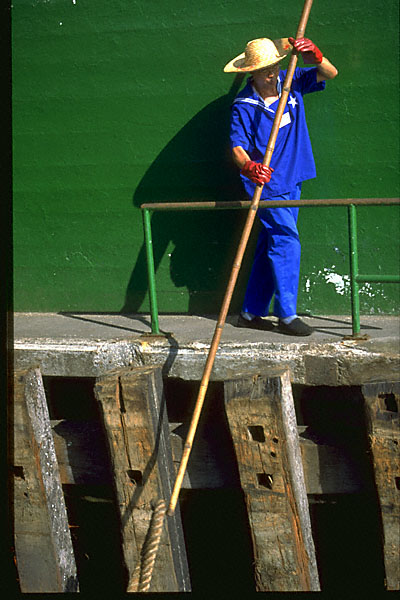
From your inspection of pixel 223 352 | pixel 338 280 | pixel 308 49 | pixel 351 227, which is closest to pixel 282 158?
pixel 308 49

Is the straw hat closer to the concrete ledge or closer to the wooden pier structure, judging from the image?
the concrete ledge

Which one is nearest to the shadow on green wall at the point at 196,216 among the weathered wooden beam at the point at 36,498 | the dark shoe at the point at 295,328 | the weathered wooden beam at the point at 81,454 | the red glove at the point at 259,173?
the dark shoe at the point at 295,328

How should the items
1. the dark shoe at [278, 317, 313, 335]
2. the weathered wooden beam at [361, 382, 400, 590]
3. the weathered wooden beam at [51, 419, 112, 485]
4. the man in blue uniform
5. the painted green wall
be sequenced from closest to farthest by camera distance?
the weathered wooden beam at [361, 382, 400, 590] < the weathered wooden beam at [51, 419, 112, 485] < the dark shoe at [278, 317, 313, 335] < the man in blue uniform < the painted green wall

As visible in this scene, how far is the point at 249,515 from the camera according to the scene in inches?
152

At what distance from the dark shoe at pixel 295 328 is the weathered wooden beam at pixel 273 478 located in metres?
0.65

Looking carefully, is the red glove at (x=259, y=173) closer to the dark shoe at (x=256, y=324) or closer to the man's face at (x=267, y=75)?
the man's face at (x=267, y=75)

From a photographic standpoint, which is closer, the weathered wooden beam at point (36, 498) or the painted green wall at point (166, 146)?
the weathered wooden beam at point (36, 498)

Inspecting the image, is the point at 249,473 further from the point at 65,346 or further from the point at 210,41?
the point at 210,41

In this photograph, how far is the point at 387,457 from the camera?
3686 mm

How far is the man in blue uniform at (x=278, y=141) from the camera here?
4520mm

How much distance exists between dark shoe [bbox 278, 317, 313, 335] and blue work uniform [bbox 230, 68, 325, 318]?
0.08 m

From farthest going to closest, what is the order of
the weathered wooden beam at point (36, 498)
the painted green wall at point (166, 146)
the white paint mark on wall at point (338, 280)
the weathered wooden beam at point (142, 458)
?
the white paint mark on wall at point (338, 280) < the painted green wall at point (166, 146) < the weathered wooden beam at point (36, 498) < the weathered wooden beam at point (142, 458)

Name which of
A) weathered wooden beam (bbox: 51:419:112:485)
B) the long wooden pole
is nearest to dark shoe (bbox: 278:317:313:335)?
the long wooden pole

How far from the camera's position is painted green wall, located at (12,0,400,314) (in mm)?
5004
